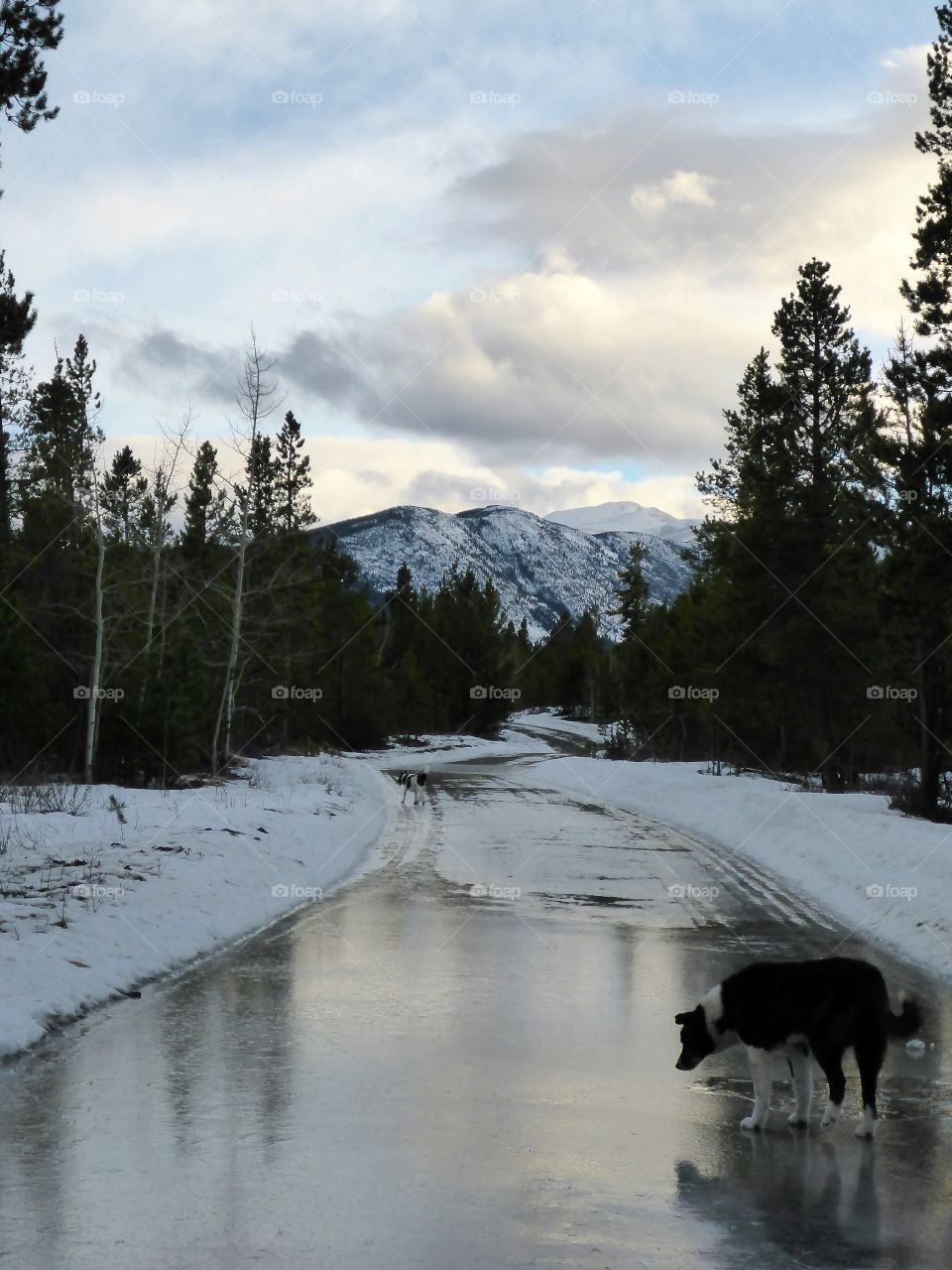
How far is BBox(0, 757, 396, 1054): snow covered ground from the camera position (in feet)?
33.0

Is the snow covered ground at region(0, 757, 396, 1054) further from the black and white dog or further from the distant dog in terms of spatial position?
the distant dog

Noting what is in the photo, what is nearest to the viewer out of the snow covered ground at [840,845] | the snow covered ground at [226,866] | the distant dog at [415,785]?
the snow covered ground at [226,866]

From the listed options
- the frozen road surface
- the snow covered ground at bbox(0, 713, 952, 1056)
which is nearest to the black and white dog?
the frozen road surface

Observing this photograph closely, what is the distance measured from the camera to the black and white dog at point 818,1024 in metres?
6.95

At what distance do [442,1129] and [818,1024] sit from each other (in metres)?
2.09

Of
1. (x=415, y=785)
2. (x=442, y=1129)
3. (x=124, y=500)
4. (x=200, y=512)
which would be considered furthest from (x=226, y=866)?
(x=200, y=512)

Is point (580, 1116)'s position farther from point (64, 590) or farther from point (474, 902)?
point (64, 590)

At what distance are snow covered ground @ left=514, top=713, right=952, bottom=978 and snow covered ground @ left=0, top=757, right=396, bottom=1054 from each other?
6.66 metres

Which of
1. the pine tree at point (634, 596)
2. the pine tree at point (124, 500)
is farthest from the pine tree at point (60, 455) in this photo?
the pine tree at point (634, 596)

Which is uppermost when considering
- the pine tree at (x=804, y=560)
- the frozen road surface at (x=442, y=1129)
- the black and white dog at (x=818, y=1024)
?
the pine tree at (x=804, y=560)

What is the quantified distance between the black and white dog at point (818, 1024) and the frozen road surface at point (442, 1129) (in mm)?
217

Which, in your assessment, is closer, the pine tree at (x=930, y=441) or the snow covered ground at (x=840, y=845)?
→ the snow covered ground at (x=840, y=845)

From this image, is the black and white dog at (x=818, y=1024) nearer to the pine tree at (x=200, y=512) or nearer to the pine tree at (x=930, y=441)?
the pine tree at (x=930, y=441)

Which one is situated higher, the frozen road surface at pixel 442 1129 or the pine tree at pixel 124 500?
the pine tree at pixel 124 500
